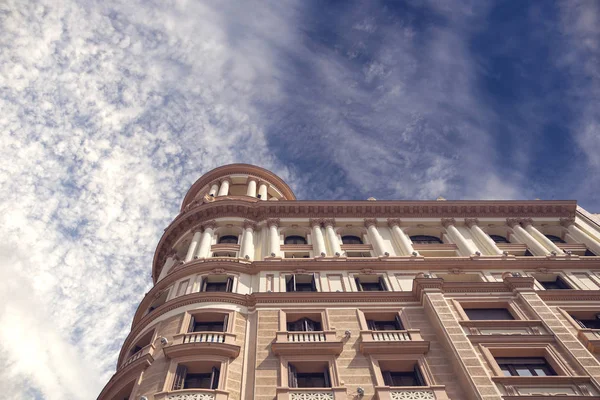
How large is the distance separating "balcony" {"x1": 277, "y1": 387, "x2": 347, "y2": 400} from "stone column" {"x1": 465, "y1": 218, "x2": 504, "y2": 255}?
61.7ft

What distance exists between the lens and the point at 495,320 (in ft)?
87.0

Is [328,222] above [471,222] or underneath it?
above

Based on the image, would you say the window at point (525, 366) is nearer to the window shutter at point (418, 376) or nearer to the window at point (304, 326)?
the window shutter at point (418, 376)

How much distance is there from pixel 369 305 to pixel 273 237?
10521mm

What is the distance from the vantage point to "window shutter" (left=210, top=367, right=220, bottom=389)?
22.7 metres

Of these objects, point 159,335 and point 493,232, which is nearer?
point 159,335

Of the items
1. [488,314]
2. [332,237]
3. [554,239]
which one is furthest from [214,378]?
[554,239]

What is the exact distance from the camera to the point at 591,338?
83.4 ft

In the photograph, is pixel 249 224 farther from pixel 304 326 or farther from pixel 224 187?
pixel 304 326

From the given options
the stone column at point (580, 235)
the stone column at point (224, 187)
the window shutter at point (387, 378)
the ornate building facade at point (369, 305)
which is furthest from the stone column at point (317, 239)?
the stone column at point (580, 235)

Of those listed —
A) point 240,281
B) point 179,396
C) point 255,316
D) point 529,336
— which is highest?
point 240,281

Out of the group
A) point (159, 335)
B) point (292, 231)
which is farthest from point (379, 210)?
point (159, 335)

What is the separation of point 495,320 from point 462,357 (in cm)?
444

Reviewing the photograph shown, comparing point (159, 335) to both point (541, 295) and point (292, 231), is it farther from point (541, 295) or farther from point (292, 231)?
point (541, 295)
